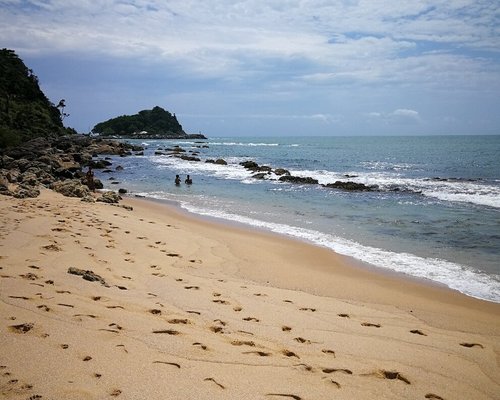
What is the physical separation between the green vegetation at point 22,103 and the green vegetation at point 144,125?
239 ft

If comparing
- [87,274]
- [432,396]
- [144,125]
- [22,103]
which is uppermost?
[144,125]

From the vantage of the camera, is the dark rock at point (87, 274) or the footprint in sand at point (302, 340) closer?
the footprint in sand at point (302, 340)

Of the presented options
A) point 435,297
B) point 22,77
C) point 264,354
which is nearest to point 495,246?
point 435,297

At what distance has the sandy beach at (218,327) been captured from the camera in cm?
316

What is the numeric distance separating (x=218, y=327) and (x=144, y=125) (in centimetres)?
15401

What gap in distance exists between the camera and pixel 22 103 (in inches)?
2121

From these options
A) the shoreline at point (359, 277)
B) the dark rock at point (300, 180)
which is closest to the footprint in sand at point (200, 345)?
the shoreline at point (359, 277)

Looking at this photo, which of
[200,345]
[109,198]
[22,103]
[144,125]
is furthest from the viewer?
[144,125]

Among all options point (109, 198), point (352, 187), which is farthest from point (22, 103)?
point (352, 187)

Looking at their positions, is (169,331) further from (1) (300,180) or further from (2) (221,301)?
(1) (300,180)

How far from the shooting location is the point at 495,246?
10.1m

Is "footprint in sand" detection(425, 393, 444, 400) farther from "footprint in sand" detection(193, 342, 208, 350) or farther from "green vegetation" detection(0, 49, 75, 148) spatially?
"green vegetation" detection(0, 49, 75, 148)

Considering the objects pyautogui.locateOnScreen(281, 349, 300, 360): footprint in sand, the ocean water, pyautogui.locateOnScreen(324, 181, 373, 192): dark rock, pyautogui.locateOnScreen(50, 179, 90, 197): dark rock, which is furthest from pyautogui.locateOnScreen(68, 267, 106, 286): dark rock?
pyautogui.locateOnScreen(324, 181, 373, 192): dark rock

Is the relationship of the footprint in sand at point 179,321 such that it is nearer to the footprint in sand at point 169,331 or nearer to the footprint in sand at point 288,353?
the footprint in sand at point 169,331
